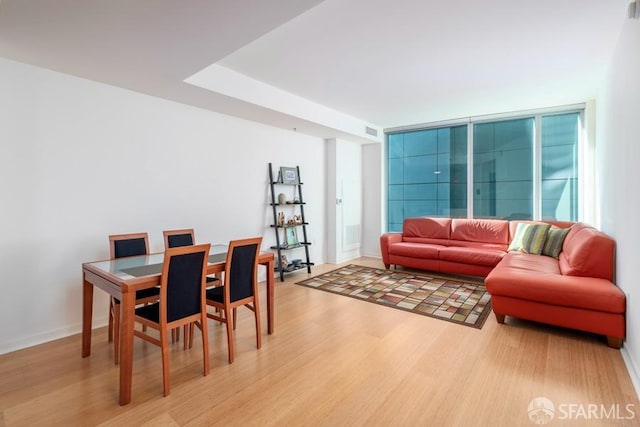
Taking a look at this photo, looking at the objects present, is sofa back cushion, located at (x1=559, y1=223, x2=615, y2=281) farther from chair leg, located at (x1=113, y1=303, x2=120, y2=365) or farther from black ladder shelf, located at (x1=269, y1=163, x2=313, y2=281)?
chair leg, located at (x1=113, y1=303, x2=120, y2=365)

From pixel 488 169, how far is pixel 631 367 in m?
3.66

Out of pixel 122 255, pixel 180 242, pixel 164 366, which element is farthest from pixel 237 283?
pixel 122 255

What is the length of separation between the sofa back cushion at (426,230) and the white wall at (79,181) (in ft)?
10.7

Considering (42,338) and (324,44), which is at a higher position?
(324,44)

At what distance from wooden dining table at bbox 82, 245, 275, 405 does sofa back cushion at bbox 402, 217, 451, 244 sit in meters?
3.44

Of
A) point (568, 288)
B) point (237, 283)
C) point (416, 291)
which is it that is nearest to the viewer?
point (237, 283)

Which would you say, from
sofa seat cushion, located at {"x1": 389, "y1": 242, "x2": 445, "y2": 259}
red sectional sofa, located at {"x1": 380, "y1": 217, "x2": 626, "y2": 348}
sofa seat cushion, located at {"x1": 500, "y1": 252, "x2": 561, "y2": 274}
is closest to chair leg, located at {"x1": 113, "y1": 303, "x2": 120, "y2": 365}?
red sectional sofa, located at {"x1": 380, "y1": 217, "x2": 626, "y2": 348}

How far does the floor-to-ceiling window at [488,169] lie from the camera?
4.75 metres

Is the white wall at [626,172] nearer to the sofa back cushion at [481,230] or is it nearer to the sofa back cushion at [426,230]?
the sofa back cushion at [481,230]

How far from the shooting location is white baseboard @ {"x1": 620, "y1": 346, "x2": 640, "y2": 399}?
197 centimetres

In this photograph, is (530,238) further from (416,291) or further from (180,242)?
(180,242)

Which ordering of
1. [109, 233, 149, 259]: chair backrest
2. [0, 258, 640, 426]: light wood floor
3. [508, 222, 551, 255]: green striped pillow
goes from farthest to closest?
[508, 222, 551, 255]: green striped pillow < [109, 233, 149, 259]: chair backrest < [0, 258, 640, 426]: light wood floor

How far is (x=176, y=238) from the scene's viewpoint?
122 inches

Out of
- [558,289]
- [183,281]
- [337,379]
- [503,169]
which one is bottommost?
[337,379]
